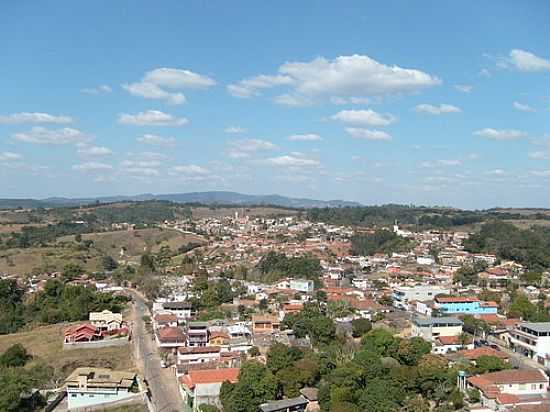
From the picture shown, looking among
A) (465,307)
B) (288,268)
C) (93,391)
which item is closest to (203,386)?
(93,391)

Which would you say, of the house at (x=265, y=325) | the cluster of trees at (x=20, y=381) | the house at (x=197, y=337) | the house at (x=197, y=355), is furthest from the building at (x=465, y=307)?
the cluster of trees at (x=20, y=381)

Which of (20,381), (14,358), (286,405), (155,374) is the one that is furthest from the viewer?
(14,358)

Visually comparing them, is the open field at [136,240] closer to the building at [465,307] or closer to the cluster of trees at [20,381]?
the building at [465,307]

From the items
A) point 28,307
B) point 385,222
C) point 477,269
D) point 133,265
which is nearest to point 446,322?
point 477,269

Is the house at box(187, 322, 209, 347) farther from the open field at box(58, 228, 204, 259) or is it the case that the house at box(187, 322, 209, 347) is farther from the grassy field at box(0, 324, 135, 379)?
the open field at box(58, 228, 204, 259)

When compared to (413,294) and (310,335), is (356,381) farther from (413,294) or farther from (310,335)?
(413,294)

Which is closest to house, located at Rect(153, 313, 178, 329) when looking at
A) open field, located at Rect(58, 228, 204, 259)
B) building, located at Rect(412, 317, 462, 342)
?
building, located at Rect(412, 317, 462, 342)
